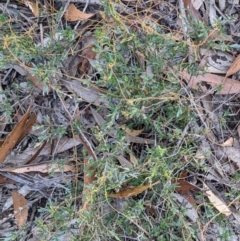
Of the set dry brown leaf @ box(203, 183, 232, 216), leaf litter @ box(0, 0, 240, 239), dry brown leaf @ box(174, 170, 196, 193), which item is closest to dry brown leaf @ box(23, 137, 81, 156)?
leaf litter @ box(0, 0, 240, 239)

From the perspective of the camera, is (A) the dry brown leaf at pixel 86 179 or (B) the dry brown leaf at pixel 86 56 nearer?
(A) the dry brown leaf at pixel 86 179

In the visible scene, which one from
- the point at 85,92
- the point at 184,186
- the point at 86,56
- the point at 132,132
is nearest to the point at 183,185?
the point at 184,186

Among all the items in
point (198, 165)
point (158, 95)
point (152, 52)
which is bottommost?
point (198, 165)

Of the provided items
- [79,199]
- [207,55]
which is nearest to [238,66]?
[207,55]

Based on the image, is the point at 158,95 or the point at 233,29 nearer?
the point at 158,95

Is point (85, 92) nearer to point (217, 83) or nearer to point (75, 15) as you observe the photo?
point (75, 15)

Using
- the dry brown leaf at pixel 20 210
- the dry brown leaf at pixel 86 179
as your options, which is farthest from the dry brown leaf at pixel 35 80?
the dry brown leaf at pixel 20 210

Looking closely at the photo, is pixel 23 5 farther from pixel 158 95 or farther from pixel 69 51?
pixel 158 95

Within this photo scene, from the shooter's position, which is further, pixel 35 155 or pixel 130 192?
pixel 35 155

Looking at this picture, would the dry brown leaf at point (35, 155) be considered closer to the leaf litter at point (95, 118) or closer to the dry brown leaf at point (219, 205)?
the leaf litter at point (95, 118)
